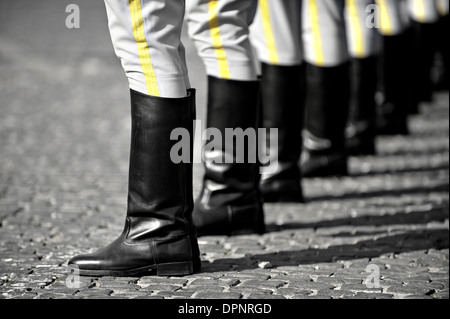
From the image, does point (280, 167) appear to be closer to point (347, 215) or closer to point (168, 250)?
point (347, 215)

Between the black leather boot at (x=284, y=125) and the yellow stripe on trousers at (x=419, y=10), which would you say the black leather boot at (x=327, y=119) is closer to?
the black leather boot at (x=284, y=125)

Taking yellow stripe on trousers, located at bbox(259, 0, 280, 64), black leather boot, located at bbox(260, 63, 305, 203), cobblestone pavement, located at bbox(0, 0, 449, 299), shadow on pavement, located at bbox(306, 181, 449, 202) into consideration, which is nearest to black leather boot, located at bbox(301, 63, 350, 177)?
cobblestone pavement, located at bbox(0, 0, 449, 299)

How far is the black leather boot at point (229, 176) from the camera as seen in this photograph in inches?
142

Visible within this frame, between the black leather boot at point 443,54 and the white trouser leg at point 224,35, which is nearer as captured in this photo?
the white trouser leg at point 224,35

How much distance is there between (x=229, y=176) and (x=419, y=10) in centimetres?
441

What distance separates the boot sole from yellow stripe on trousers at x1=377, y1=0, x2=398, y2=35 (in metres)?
3.88

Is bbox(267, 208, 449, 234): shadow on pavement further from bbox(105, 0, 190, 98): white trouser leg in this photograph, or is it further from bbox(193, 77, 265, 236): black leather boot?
bbox(105, 0, 190, 98): white trouser leg

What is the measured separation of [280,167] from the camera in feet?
14.1

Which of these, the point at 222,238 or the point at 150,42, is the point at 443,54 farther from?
the point at 150,42

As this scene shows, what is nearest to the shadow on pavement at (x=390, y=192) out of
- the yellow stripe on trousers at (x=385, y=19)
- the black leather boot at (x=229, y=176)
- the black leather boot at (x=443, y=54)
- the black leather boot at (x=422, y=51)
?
the black leather boot at (x=229, y=176)

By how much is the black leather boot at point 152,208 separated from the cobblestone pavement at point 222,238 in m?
0.07

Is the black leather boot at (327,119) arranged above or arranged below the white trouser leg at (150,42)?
below

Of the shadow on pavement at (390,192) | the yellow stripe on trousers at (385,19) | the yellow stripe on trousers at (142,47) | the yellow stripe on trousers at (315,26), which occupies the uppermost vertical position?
the yellow stripe on trousers at (385,19)
